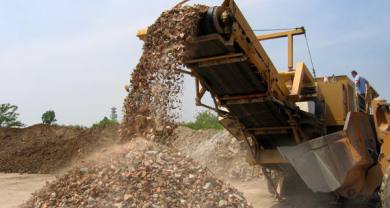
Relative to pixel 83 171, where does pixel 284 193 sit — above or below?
below

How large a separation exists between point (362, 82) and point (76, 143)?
36.6 feet

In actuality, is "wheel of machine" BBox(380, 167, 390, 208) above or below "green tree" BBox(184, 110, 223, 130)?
below

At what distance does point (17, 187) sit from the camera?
36.8 ft

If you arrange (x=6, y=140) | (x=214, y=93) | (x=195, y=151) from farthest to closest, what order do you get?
1. (x=6, y=140)
2. (x=195, y=151)
3. (x=214, y=93)

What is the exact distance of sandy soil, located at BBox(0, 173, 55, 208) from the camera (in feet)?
29.5

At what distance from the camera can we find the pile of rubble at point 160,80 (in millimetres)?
5180

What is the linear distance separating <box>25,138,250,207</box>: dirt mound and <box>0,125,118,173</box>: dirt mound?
7.85 metres

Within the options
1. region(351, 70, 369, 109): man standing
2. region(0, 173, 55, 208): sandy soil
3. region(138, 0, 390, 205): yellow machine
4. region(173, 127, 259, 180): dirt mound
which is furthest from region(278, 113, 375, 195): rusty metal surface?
region(0, 173, 55, 208): sandy soil

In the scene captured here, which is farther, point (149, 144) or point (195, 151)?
point (195, 151)

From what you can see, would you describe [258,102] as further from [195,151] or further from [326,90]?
[195,151]

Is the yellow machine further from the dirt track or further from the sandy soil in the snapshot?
the sandy soil

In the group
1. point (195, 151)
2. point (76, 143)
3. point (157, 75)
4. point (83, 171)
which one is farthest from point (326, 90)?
point (76, 143)

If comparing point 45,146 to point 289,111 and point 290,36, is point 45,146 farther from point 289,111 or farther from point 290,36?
point 289,111

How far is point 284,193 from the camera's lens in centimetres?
730
